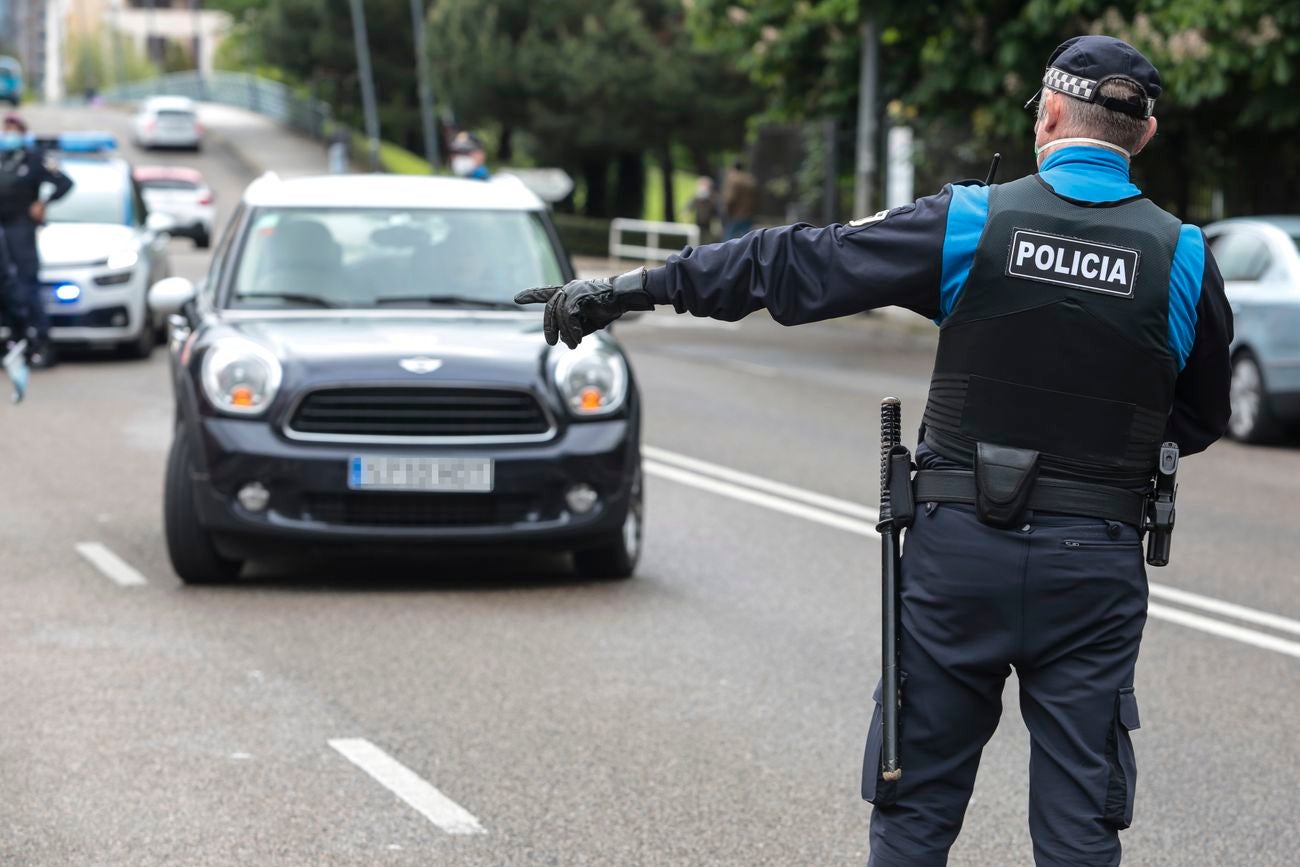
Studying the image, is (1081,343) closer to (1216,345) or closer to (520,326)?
(1216,345)

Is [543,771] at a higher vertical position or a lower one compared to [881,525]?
lower

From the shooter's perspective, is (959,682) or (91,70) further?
(91,70)

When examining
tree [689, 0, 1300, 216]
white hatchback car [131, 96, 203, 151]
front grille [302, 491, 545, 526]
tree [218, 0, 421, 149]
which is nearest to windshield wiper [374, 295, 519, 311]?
front grille [302, 491, 545, 526]

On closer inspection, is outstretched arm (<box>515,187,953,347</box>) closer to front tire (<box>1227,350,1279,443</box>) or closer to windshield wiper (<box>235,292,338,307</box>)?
windshield wiper (<box>235,292,338,307</box>)

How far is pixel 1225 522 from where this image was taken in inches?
433

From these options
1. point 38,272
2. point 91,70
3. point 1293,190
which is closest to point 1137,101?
point 38,272

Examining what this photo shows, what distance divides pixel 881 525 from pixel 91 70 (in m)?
132

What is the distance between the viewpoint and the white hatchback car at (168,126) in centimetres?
6356

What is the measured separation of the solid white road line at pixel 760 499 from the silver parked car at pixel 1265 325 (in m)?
4.43

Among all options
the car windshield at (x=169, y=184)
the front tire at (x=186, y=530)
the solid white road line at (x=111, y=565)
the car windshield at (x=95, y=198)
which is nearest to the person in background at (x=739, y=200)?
the car windshield at (x=95, y=198)

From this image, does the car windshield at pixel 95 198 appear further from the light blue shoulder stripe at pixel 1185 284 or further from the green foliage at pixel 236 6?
the green foliage at pixel 236 6

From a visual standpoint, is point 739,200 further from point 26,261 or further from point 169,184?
point 169,184

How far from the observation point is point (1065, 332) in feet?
12.1

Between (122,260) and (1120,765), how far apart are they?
49.7ft
